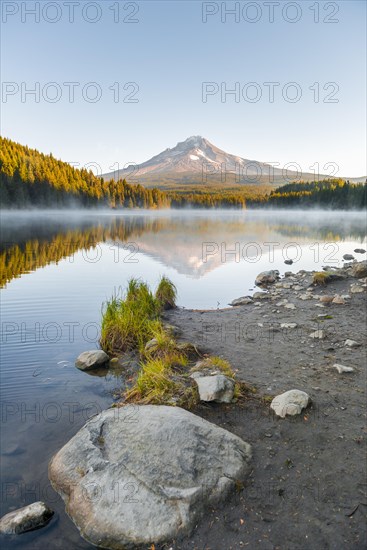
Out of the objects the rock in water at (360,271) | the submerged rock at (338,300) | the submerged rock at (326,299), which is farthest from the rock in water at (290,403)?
the rock in water at (360,271)

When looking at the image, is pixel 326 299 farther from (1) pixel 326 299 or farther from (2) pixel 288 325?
(2) pixel 288 325

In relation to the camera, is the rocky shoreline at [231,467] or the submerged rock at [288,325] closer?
the rocky shoreline at [231,467]

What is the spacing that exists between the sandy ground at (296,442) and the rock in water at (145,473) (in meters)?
0.23

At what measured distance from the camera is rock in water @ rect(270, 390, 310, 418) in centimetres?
634

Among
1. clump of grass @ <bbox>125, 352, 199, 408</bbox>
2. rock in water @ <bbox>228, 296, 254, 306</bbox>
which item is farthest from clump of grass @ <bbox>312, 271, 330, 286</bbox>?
clump of grass @ <bbox>125, 352, 199, 408</bbox>

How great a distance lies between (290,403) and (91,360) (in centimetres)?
500

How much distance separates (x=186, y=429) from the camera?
17.3 ft

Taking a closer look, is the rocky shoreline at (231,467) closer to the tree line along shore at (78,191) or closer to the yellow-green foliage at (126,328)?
the yellow-green foliage at (126,328)

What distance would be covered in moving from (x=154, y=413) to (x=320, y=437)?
2589mm

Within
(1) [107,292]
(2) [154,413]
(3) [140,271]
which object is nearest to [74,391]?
(2) [154,413]

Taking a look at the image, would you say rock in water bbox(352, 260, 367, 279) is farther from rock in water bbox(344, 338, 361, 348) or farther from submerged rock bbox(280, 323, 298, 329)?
rock in water bbox(344, 338, 361, 348)

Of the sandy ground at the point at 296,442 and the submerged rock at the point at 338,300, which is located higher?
the submerged rock at the point at 338,300

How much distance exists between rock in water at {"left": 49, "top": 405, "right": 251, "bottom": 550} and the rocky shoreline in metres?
0.01

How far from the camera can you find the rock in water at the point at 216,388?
6.69 meters
